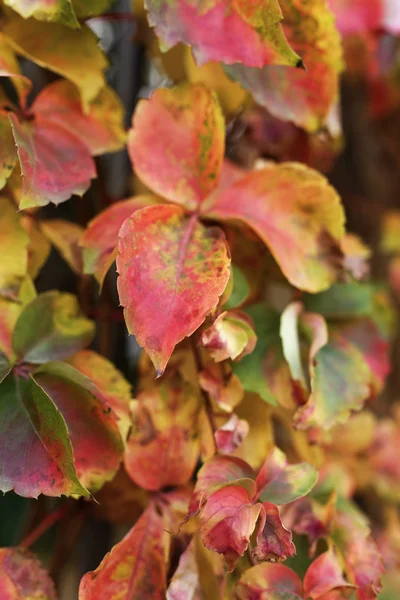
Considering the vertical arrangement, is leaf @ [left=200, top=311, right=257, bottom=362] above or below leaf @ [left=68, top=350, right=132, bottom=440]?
above

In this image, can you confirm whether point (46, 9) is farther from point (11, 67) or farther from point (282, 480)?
point (282, 480)

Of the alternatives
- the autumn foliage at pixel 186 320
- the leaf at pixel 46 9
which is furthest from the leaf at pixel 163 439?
the leaf at pixel 46 9

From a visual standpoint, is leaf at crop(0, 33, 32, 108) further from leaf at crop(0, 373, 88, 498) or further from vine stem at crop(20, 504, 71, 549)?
vine stem at crop(20, 504, 71, 549)

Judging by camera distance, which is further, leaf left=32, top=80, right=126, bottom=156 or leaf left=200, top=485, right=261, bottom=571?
leaf left=32, top=80, right=126, bottom=156

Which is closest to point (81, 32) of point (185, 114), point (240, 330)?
point (185, 114)

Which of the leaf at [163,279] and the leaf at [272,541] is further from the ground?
the leaf at [163,279]

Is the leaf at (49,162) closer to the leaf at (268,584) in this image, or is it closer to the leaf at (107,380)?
the leaf at (107,380)

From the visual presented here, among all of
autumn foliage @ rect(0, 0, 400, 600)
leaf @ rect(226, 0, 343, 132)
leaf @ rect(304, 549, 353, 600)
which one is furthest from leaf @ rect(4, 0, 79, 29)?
leaf @ rect(304, 549, 353, 600)
